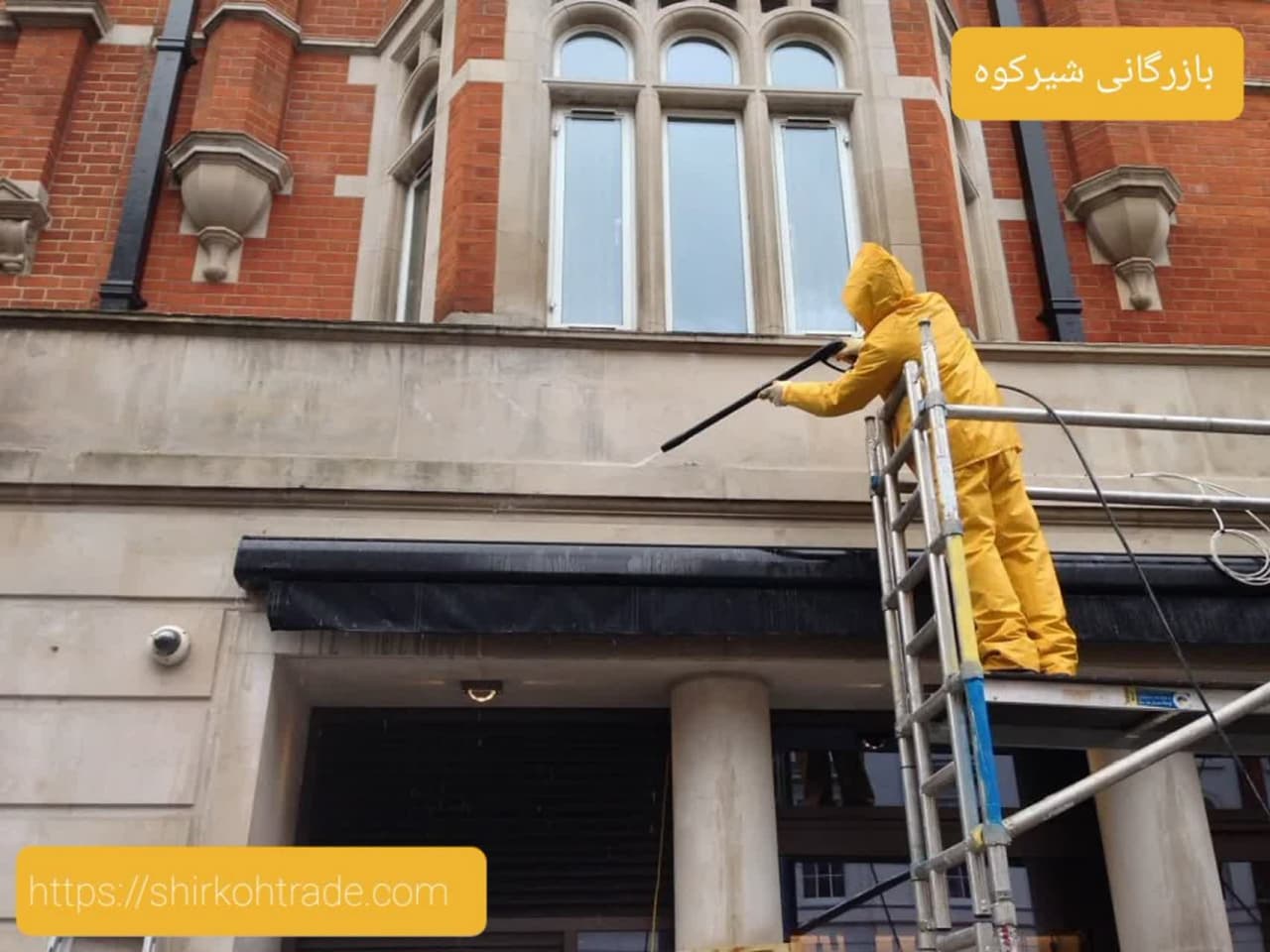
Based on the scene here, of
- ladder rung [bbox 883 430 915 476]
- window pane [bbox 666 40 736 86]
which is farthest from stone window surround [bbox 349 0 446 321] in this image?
ladder rung [bbox 883 430 915 476]

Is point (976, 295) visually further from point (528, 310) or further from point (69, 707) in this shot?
point (69, 707)

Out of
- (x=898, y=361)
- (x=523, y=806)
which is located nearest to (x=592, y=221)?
(x=898, y=361)

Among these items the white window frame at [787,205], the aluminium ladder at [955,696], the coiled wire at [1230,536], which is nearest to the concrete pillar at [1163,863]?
the coiled wire at [1230,536]

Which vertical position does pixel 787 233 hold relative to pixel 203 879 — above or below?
above

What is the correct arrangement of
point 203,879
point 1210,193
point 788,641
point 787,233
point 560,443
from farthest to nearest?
point 1210,193
point 787,233
point 560,443
point 788,641
point 203,879

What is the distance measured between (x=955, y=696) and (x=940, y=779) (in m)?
0.38

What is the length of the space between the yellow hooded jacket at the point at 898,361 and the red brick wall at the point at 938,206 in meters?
1.86

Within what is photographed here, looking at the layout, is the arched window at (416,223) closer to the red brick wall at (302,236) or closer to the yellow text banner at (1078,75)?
the red brick wall at (302,236)

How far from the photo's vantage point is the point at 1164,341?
→ 8.11 metres

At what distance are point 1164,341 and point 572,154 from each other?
4.27 meters

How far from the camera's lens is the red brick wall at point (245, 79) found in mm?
8234

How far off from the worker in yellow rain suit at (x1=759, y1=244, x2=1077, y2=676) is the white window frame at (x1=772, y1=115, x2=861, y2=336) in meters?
1.85

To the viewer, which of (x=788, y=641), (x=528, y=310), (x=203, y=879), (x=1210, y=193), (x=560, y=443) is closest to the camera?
(x=203, y=879)

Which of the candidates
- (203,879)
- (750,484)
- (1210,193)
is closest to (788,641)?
(750,484)
